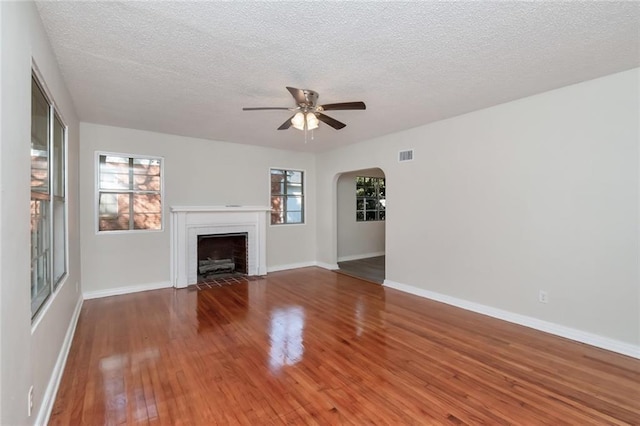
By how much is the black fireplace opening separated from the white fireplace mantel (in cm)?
16

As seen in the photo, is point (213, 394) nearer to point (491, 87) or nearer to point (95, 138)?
point (491, 87)

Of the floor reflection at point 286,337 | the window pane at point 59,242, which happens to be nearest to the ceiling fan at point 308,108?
the window pane at point 59,242

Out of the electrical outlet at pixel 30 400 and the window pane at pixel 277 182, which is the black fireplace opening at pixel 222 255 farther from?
the electrical outlet at pixel 30 400

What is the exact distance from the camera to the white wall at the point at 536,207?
2.77m

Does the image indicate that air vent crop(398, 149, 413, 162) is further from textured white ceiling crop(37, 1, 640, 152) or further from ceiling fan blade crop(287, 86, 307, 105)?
ceiling fan blade crop(287, 86, 307, 105)

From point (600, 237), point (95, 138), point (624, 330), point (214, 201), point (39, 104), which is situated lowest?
point (624, 330)

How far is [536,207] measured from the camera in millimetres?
3307

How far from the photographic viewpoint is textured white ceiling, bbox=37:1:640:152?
1.91 m

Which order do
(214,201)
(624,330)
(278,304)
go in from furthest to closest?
(214,201) < (278,304) < (624,330)

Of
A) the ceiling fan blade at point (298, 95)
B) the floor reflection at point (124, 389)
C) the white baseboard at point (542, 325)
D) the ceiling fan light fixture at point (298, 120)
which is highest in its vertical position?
the ceiling fan blade at point (298, 95)

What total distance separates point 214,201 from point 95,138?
1973 mm

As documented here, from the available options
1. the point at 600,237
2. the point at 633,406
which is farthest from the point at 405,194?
the point at 633,406

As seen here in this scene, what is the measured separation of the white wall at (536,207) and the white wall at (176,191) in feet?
8.57

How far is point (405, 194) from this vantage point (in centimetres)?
477
